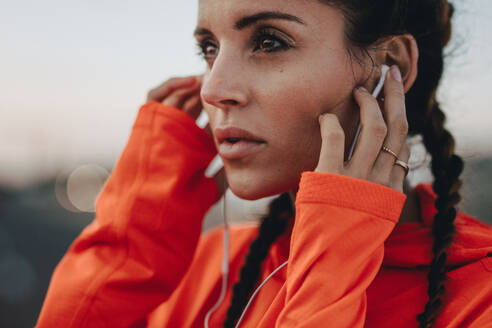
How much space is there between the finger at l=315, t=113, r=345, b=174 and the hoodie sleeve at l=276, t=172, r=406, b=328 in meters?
0.04

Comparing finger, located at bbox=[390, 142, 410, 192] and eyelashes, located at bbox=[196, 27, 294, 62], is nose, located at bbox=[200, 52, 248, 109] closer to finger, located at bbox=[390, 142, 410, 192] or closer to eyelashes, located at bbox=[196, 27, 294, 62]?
eyelashes, located at bbox=[196, 27, 294, 62]

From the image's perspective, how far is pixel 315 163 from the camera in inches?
49.1

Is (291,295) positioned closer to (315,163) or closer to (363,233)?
(363,233)

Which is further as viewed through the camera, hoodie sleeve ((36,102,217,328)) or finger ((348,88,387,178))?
hoodie sleeve ((36,102,217,328))

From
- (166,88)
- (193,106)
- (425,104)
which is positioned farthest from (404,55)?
(166,88)

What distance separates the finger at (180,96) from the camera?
5.46 feet

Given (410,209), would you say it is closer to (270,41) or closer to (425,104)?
(425,104)

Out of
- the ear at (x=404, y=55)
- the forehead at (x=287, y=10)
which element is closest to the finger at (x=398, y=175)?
the ear at (x=404, y=55)

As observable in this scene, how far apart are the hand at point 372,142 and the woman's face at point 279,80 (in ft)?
0.22

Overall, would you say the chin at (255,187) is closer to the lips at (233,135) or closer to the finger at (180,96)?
the lips at (233,135)

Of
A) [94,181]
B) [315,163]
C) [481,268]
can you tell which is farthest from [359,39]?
[94,181]

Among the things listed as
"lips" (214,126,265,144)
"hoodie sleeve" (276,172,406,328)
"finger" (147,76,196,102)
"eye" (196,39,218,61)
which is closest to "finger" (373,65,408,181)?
"hoodie sleeve" (276,172,406,328)

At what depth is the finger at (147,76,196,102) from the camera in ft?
5.57

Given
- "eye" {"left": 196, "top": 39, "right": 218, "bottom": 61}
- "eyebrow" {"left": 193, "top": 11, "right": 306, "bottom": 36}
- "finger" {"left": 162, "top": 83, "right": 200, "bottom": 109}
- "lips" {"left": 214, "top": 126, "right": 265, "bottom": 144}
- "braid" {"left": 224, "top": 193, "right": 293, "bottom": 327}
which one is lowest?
"braid" {"left": 224, "top": 193, "right": 293, "bottom": 327}
